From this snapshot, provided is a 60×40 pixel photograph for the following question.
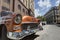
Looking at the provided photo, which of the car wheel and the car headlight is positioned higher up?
the car headlight

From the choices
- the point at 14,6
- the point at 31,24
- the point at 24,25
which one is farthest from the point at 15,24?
the point at 14,6

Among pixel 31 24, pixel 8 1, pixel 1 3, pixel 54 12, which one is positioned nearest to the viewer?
pixel 31 24

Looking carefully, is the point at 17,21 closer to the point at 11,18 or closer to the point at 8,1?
the point at 11,18

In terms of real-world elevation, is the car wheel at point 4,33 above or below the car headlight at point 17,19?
below

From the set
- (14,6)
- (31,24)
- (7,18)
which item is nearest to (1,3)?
(14,6)

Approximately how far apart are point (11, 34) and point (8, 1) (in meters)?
17.6

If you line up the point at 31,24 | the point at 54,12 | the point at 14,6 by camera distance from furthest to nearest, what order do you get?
the point at 54,12 < the point at 14,6 < the point at 31,24

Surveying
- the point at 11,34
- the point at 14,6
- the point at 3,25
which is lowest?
the point at 11,34

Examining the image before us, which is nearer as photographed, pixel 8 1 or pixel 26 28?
pixel 26 28

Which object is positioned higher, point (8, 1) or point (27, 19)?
point (8, 1)

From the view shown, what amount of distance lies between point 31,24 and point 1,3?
12.2m

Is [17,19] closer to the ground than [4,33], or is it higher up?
higher up

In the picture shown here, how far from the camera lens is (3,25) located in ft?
16.2

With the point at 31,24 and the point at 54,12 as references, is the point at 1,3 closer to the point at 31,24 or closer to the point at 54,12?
the point at 31,24
